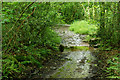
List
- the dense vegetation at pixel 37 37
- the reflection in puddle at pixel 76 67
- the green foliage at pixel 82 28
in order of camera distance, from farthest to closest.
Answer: the green foliage at pixel 82 28, the reflection in puddle at pixel 76 67, the dense vegetation at pixel 37 37

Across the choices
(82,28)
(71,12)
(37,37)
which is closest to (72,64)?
(37,37)

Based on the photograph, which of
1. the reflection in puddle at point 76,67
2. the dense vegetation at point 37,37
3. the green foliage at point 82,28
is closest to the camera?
the dense vegetation at point 37,37

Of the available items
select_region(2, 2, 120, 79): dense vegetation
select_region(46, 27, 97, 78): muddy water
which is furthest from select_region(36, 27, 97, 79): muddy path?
select_region(2, 2, 120, 79): dense vegetation

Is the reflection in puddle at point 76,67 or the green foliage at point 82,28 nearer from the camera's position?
the reflection in puddle at point 76,67

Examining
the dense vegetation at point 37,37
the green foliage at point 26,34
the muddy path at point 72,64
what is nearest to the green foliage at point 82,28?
the dense vegetation at point 37,37

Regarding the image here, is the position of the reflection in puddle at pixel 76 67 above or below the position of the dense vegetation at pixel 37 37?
below

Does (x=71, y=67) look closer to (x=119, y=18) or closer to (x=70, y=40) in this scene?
(x=119, y=18)

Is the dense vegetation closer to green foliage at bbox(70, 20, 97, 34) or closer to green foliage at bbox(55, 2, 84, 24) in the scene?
green foliage at bbox(70, 20, 97, 34)

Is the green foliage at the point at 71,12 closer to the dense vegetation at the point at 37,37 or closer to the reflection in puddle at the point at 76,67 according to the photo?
Answer: the dense vegetation at the point at 37,37

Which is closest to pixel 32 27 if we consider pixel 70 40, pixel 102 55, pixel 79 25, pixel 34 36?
pixel 34 36

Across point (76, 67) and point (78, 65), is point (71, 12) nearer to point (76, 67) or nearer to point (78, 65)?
point (78, 65)

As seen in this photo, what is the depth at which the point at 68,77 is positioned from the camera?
3.66 meters

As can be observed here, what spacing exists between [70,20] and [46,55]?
681 cm

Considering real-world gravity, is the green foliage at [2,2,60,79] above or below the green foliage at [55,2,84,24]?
below
